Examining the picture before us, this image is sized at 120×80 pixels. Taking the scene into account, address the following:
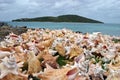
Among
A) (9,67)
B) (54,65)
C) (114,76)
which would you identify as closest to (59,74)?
(9,67)

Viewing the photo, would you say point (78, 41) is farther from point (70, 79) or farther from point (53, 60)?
point (70, 79)

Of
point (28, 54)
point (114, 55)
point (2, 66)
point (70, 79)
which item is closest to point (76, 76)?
point (70, 79)

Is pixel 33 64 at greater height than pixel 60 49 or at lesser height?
greater

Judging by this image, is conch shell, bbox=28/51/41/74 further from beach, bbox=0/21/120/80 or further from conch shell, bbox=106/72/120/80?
conch shell, bbox=106/72/120/80

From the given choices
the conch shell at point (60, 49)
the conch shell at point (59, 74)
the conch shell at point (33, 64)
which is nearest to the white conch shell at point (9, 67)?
the conch shell at point (59, 74)

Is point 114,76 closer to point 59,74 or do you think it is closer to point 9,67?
point 59,74

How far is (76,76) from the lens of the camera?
6.73 ft

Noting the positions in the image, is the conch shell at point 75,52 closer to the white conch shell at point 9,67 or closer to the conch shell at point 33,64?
the conch shell at point 33,64

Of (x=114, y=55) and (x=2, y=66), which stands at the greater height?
(x=2, y=66)

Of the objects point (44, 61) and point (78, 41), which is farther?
point (78, 41)

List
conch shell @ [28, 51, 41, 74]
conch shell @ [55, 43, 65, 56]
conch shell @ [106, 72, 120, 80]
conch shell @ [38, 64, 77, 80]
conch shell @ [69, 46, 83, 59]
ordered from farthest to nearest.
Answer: conch shell @ [55, 43, 65, 56]
conch shell @ [69, 46, 83, 59]
conch shell @ [28, 51, 41, 74]
conch shell @ [106, 72, 120, 80]
conch shell @ [38, 64, 77, 80]

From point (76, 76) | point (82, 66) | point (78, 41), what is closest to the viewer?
point (76, 76)

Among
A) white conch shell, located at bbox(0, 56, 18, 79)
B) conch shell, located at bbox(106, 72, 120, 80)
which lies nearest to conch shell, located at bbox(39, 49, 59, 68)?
conch shell, located at bbox(106, 72, 120, 80)

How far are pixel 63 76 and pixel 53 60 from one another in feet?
2.25
